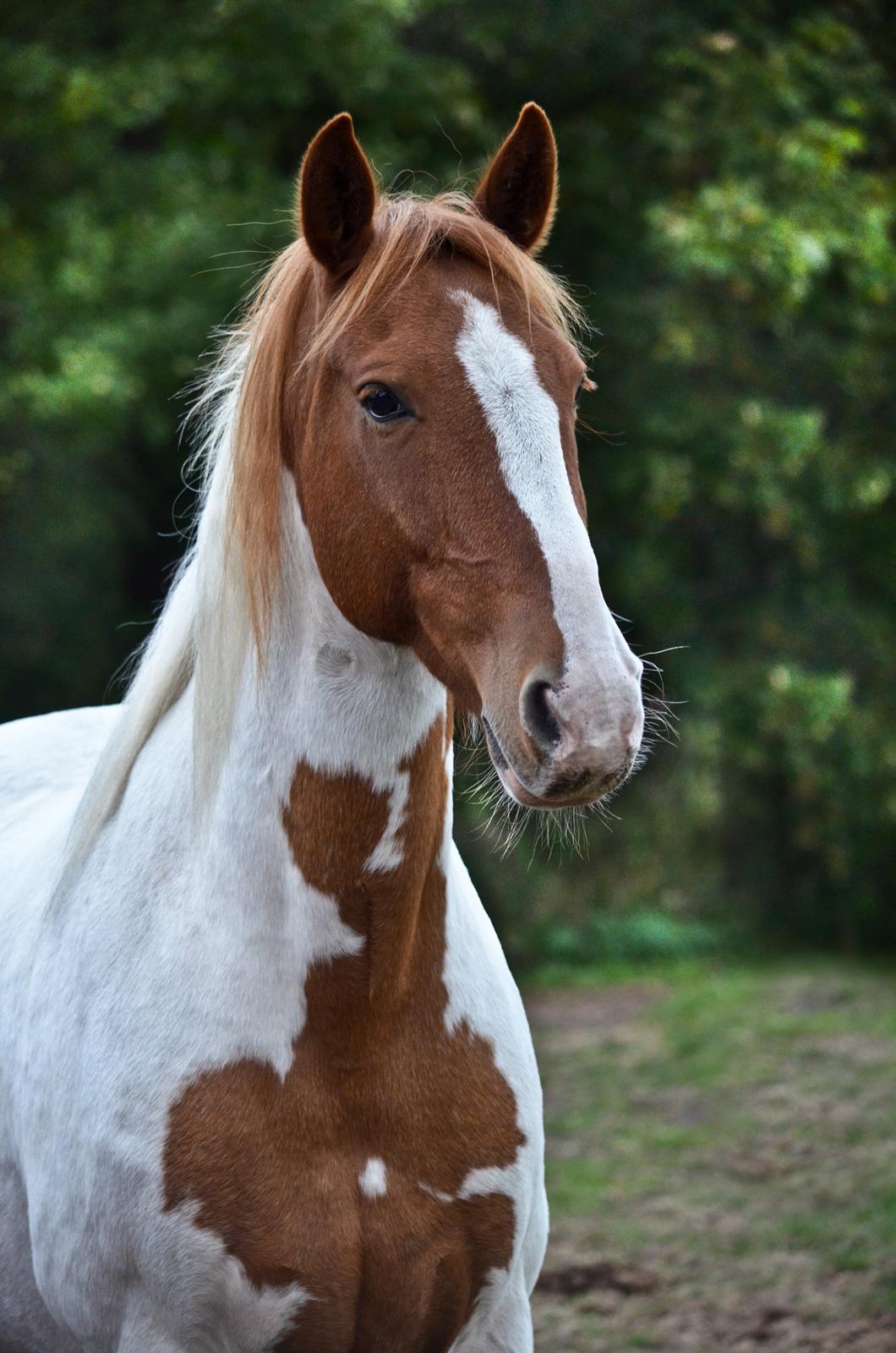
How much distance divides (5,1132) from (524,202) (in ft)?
6.05

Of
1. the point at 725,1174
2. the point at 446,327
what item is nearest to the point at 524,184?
the point at 446,327

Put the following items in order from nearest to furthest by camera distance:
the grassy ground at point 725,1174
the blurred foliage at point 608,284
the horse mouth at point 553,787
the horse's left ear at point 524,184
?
the horse mouth at point 553,787
the horse's left ear at point 524,184
the grassy ground at point 725,1174
the blurred foliage at point 608,284

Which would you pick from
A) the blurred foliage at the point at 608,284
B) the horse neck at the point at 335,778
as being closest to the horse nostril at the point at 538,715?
the horse neck at the point at 335,778

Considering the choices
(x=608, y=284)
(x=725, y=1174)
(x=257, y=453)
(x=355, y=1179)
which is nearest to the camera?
(x=355, y=1179)

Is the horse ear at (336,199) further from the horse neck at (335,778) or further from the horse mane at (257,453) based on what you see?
the horse neck at (335,778)

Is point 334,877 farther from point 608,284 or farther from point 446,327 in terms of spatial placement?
point 608,284

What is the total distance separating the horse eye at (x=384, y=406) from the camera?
193 centimetres

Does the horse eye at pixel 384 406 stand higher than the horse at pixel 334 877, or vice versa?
the horse eye at pixel 384 406

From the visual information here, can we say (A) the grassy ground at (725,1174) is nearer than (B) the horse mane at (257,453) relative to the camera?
No

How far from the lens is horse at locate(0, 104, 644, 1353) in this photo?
1.92m

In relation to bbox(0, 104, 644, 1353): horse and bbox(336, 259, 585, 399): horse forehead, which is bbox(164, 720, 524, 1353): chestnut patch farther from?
bbox(336, 259, 585, 399): horse forehead

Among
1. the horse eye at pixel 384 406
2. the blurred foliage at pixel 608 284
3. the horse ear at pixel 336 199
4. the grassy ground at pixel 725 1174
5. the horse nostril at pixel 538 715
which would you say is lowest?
the grassy ground at pixel 725 1174

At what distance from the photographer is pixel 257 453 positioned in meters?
2.16

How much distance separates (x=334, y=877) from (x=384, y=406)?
2.35ft
